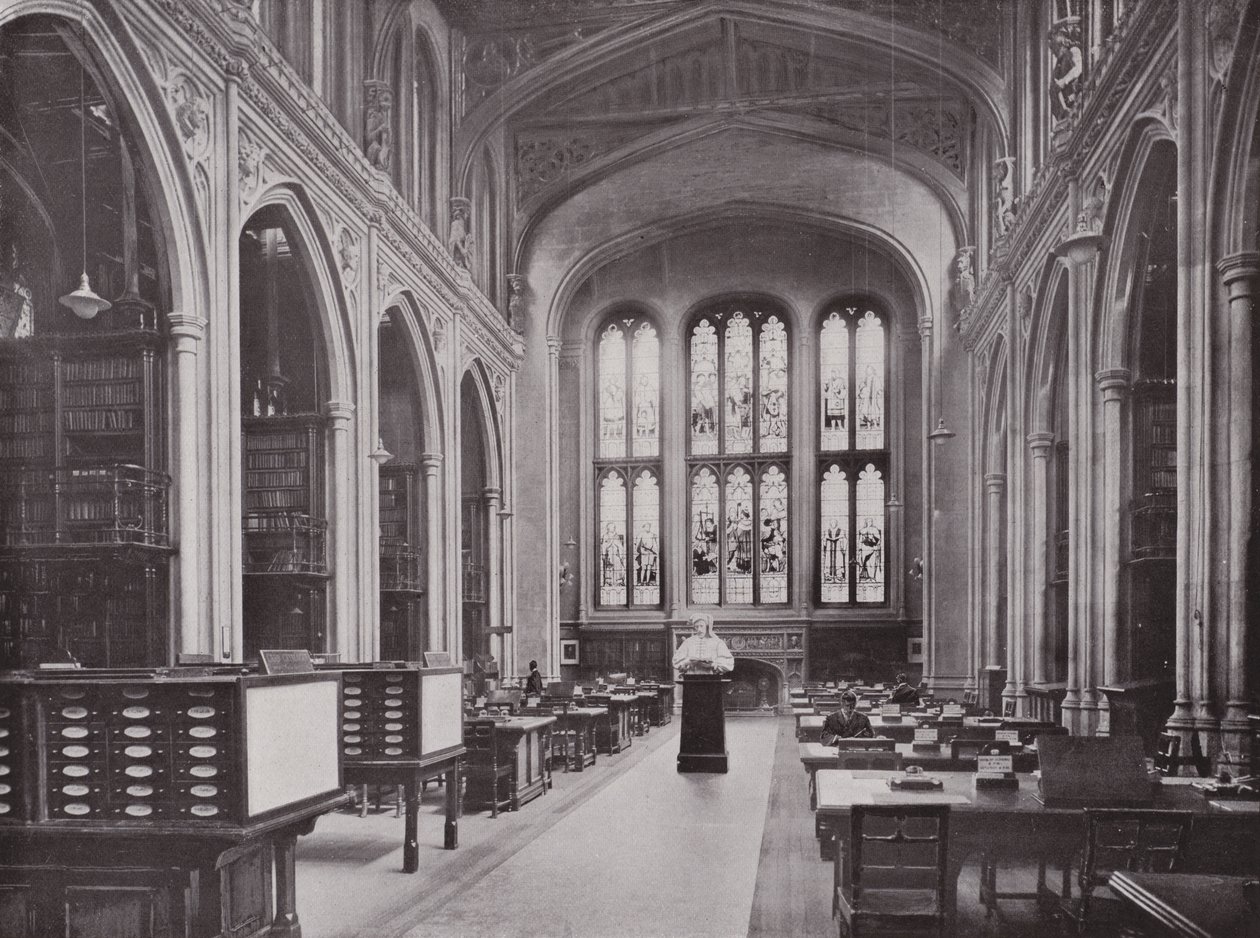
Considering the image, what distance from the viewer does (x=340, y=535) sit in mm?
14398

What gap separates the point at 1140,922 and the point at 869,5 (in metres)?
19.1

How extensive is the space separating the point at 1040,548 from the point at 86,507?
11.7 m

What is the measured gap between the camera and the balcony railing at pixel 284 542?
13.9 metres

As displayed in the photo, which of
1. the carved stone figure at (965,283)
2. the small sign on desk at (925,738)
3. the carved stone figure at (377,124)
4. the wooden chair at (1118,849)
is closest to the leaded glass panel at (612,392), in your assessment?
the carved stone figure at (965,283)

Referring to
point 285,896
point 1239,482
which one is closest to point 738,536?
point 1239,482

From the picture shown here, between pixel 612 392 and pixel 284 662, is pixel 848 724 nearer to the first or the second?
pixel 284 662

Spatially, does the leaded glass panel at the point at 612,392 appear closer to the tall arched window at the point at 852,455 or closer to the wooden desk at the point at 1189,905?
the tall arched window at the point at 852,455

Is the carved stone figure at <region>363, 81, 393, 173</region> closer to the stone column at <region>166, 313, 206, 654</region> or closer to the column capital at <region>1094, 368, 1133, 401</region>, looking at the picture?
the stone column at <region>166, 313, 206, 654</region>

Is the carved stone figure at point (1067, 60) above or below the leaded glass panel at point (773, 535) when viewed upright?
above

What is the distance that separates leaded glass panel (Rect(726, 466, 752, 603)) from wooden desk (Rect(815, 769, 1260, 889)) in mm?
20301

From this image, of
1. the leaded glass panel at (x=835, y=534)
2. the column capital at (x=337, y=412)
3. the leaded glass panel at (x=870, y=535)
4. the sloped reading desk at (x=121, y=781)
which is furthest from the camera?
the leaded glass panel at (x=835, y=534)

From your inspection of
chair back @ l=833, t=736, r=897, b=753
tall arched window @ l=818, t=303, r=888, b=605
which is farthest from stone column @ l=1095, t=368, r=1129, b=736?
tall arched window @ l=818, t=303, r=888, b=605

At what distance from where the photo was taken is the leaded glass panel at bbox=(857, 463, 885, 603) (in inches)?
1021

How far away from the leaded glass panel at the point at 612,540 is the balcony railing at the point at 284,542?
13.0 metres
